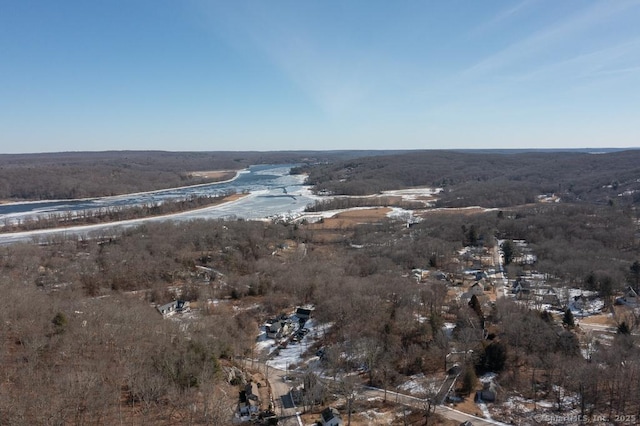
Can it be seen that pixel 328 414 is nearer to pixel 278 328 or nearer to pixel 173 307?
pixel 278 328

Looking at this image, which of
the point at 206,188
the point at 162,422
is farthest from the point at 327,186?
the point at 162,422

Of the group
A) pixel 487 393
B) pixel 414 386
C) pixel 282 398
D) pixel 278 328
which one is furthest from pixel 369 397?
pixel 278 328

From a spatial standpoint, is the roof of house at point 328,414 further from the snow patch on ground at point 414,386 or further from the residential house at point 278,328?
the residential house at point 278,328

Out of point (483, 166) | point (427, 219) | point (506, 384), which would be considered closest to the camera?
point (506, 384)

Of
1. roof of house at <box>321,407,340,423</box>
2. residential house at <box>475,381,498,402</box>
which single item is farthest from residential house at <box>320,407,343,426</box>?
residential house at <box>475,381,498,402</box>

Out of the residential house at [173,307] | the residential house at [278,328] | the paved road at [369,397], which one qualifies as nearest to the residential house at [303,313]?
the residential house at [278,328]

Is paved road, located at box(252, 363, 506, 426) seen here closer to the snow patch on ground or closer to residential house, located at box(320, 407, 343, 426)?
the snow patch on ground

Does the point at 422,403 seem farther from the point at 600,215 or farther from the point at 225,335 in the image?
the point at 600,215
